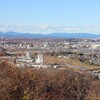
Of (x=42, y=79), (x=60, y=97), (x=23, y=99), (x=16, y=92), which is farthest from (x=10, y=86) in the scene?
(x=42, y=79)

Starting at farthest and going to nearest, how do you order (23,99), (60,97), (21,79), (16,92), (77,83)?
(77,83)
(21,79)
(60,97)
(16,92)
(23,99)

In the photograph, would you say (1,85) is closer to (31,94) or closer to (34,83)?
(31,94)

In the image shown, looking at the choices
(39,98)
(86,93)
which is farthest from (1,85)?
(86,93)

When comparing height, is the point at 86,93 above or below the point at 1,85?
below

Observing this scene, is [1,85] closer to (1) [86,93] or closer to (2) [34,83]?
(2) [34,83]

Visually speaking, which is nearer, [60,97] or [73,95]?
[60,97]

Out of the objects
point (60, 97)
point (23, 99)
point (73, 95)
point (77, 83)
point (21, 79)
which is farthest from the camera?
point (77, 83)
